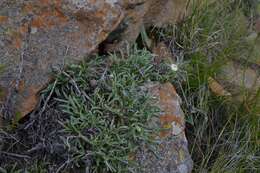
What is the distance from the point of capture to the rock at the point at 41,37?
184 centimetres

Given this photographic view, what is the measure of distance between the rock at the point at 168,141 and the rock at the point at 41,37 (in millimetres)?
405

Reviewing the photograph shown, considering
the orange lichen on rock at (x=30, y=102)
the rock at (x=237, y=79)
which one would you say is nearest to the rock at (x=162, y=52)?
the rock at (x=237, y=79)

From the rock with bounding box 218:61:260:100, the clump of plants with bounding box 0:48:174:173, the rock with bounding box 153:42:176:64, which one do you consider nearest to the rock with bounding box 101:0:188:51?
the rock with bounding box 153:42:176:64

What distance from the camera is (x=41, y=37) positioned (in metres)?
1.89

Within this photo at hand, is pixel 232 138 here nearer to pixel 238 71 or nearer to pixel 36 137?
pixel 238 71

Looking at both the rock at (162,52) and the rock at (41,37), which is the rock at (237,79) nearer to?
the rock at (162,52)

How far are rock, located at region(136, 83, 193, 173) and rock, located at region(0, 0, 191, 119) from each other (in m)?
0.41

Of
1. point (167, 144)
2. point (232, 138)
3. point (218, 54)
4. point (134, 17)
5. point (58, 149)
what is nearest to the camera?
point (58, 149)

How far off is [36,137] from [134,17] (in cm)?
80

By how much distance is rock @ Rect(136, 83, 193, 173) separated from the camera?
1941 mm

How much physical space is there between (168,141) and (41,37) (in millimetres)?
771

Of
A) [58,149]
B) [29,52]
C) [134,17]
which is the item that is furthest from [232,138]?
[29,52]

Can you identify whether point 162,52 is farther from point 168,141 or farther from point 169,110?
point 168,141

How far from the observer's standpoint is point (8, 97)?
179 cm
